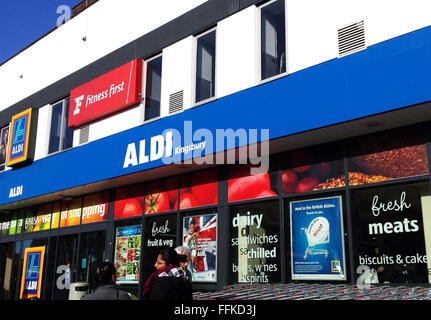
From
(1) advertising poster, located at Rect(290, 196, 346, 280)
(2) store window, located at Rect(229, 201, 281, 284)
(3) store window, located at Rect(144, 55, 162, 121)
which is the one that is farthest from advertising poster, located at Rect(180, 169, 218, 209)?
(1) advertising poster, located at Rect(290, 196, 346, 280)

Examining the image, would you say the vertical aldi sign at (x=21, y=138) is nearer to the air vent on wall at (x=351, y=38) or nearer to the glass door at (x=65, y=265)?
the glass door at (x=65, y=265)

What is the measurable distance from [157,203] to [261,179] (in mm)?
3595

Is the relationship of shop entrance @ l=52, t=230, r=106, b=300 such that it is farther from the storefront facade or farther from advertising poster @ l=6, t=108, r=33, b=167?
advertising poster @ l=6, t=108, r=33, b=167

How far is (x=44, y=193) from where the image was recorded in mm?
15164

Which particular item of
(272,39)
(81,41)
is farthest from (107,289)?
(81,41)

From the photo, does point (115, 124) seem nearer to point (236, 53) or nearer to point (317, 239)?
point (236, 53)

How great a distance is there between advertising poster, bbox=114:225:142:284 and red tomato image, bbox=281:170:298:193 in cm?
495

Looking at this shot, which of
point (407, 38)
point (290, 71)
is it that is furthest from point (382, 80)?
point (290, 71)

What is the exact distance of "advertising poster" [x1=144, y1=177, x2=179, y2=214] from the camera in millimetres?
12391

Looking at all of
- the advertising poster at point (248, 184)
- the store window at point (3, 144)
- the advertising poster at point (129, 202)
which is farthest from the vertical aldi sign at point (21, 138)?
the advertising poster at point (248, 184)

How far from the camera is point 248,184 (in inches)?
420

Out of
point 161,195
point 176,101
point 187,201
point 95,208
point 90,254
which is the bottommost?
point 90,254

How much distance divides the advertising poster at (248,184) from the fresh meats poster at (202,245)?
0.86m
